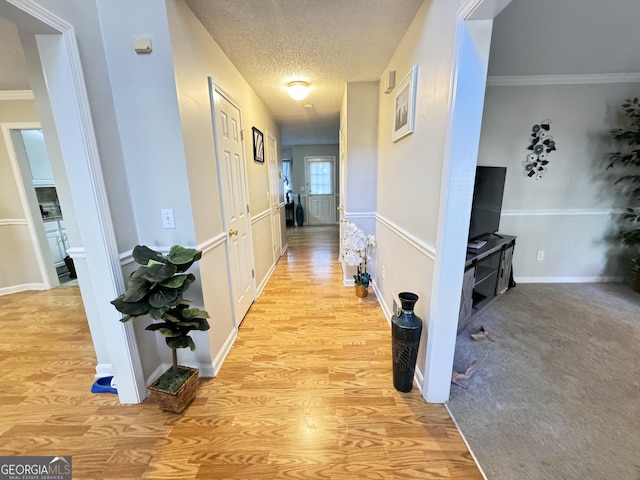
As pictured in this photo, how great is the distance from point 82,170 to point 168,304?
0.80 metres

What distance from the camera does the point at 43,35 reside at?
3.64ft

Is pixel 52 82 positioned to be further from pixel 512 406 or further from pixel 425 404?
pixel 512 406

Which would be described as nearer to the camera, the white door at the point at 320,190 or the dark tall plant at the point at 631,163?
the dark tall plant at the point at 631,163

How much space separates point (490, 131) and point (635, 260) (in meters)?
2.19

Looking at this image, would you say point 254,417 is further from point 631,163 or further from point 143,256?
point 631,163

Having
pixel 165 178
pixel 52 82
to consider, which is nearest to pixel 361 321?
pixel 165 178

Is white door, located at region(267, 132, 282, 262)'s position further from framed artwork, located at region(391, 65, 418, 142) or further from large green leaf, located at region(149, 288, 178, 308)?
large green leaf, located at region(149, 288, 178, 308)

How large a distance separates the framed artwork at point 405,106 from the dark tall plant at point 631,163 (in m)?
2.61

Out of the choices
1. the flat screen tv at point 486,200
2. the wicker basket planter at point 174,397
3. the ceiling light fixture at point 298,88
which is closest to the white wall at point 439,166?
the flat screen tv at point 486,200

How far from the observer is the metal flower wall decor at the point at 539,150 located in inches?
111

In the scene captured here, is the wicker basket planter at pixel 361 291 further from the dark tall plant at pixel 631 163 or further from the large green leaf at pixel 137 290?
the dark tall plant at pixel 631 163

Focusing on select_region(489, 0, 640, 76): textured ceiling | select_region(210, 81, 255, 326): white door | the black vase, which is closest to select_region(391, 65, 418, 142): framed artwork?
select_region(489, 0, 640, 76): textured ceiling

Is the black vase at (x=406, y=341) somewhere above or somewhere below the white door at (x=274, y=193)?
below

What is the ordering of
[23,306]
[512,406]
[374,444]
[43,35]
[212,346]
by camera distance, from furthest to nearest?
[23,306] < [212,346] < [512,406] < [374,444] < [43,35]
